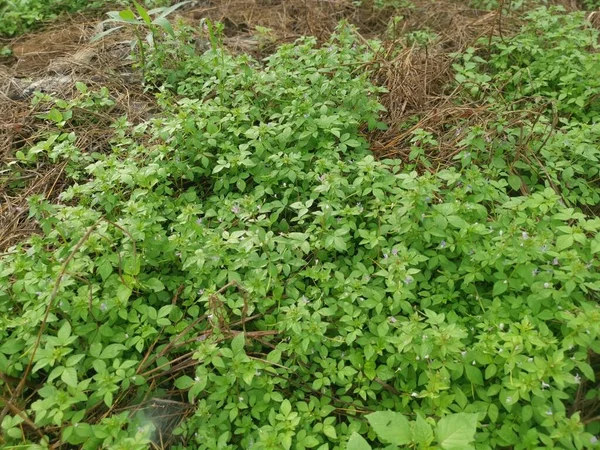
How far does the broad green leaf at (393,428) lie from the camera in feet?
5.66

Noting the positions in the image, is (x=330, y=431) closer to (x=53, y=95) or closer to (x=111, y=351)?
(x=111, y=351)

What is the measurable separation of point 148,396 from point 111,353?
0.29m

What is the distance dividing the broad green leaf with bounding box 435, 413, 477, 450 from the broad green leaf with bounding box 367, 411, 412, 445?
11 cm

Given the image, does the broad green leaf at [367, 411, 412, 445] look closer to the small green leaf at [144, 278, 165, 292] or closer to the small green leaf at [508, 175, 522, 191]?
the small green leaf at [144, 278, 165, 292]

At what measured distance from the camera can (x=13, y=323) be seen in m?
2.22

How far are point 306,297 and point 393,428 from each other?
0.84 m

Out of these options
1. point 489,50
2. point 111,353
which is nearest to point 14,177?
point 111,353

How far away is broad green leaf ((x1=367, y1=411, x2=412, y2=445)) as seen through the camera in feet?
5.66

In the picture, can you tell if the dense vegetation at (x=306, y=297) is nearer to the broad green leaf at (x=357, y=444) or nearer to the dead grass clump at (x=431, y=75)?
the broad green leaf at (x=357, y=444)

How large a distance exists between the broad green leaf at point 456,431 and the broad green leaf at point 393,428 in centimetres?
11

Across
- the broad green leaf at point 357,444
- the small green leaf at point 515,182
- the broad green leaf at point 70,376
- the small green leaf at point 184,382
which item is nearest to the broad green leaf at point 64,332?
the broad green leaf at point 70,376

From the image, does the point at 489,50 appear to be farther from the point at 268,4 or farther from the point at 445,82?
the point at 268,4

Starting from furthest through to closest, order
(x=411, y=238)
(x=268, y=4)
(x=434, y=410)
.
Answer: (x=268, y=4)
(x=411, y=238)
(x=434, y=410)

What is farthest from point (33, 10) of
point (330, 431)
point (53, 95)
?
point (330, 431)
